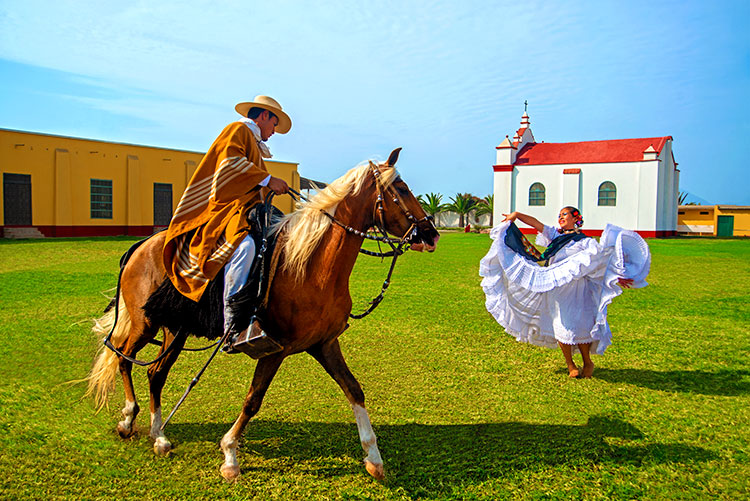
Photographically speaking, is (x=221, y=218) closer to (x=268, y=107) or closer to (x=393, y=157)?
(x=268, y=107)

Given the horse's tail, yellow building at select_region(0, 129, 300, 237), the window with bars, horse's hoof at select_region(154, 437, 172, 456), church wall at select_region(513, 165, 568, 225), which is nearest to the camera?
horse's hoof at select_region(154, 437, 172, 456)

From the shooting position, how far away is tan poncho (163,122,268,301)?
11.3ft

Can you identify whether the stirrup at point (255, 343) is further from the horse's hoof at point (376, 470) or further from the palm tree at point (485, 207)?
the palm tree at point (485, 207)

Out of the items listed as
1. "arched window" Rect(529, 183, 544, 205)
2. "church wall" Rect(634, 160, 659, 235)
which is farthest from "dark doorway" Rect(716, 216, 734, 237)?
"arched window" Rect(529, 183, 544, 205)

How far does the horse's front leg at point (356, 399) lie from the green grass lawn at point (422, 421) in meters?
0.12

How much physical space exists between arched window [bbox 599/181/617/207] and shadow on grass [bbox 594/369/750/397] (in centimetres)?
3573

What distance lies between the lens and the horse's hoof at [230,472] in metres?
3.30

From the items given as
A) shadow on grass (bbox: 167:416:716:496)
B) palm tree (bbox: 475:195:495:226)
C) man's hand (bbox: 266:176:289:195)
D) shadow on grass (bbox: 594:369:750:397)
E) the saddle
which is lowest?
shadow on grass (bbox: 167:416:716:496)

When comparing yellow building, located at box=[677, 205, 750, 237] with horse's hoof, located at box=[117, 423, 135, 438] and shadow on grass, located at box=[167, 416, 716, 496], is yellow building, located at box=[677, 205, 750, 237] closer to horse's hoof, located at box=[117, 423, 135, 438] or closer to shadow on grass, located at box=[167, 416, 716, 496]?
shadow on grass, located at box=[167, 416, 716, 496]

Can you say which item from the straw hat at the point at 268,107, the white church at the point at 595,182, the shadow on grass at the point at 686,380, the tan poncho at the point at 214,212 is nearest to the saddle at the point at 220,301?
the tan poncho at the point at 214,212

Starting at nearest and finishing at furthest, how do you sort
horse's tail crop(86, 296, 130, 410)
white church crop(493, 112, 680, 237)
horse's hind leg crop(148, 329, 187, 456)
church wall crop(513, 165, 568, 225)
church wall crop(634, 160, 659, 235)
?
horse's hind leg crop(148, 329, 187, 456) → horse's tail crop(86, 296, 130, 410) → church wall crop(634, 160, 659, 235) → white church crop(493, 112, 680, 237) → church wall crop(513, 165, 568, 225)

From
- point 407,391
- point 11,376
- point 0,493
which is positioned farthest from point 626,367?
point 11,376

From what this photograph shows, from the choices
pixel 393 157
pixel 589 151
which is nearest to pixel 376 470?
pixel 393 157

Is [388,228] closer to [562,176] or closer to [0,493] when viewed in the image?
[0,493]
